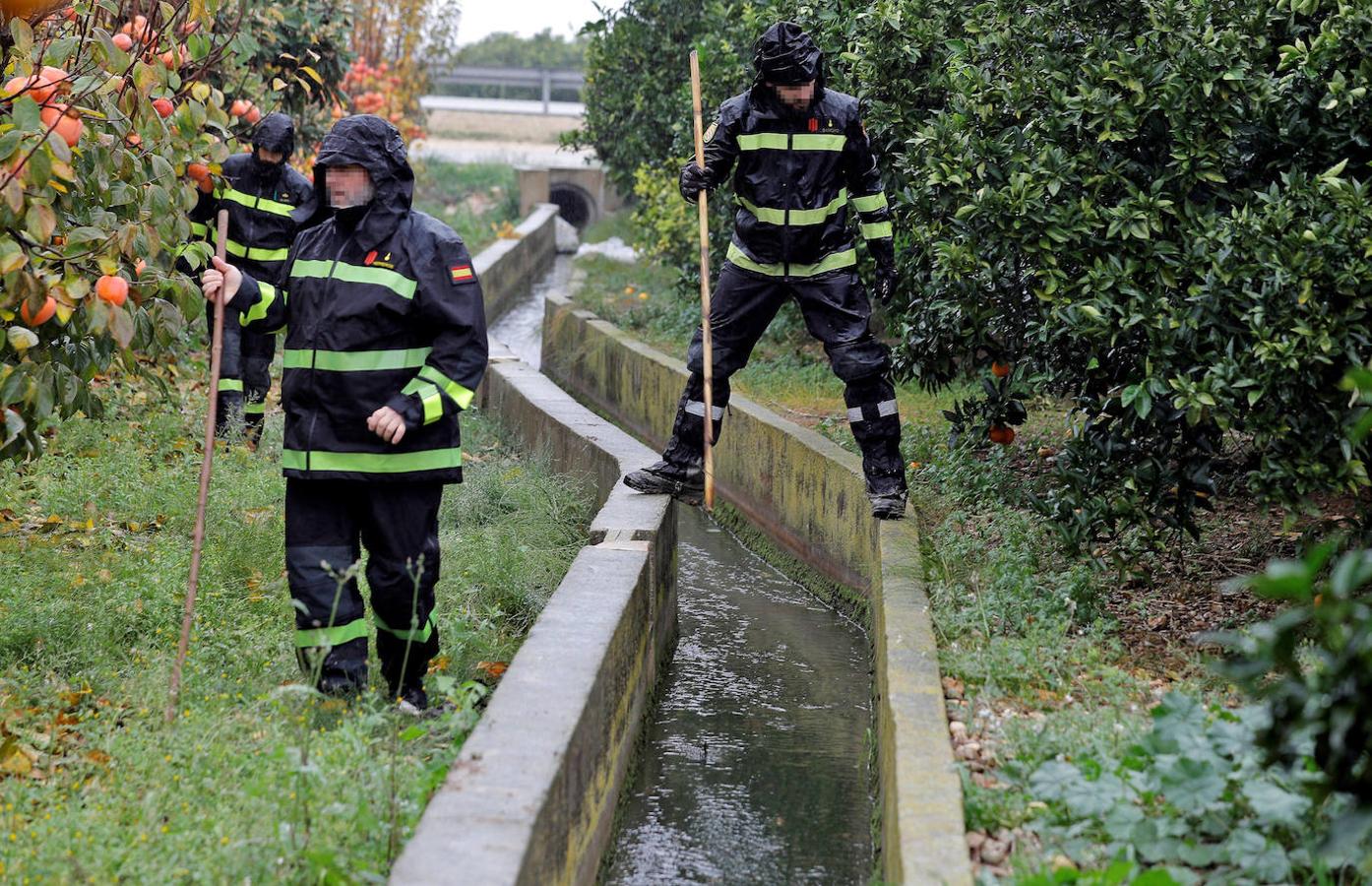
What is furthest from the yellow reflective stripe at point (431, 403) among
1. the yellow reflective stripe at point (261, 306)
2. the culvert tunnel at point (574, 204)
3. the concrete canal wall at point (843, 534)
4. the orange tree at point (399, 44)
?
the culvert tunnel at point (574, 204)

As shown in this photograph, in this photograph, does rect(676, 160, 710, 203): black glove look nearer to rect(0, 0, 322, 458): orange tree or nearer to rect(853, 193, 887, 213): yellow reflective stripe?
rect(853, 193, 887, 213): yellow reflective stripe

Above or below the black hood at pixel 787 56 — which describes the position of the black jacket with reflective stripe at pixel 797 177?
below

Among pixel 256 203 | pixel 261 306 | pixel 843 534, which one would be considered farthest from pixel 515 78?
pixel 261 306

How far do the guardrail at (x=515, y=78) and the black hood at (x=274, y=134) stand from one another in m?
30.9

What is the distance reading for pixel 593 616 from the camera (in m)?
5.24

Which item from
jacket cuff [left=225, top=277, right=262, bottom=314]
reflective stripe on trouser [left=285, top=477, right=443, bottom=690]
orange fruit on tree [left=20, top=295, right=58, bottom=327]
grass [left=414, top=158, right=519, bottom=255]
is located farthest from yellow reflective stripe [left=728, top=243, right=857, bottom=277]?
grass [left=414, top=158, right=519, bottom=255]

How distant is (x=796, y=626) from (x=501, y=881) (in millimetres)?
3982

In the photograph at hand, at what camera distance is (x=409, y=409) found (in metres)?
5.06

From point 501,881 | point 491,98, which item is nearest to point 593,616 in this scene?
point 501,881

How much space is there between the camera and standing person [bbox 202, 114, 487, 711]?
5121 mm

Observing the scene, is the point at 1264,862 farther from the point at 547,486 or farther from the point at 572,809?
the point at 547,486

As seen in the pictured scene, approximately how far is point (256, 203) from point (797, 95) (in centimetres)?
348

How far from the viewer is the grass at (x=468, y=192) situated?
24.1 meters

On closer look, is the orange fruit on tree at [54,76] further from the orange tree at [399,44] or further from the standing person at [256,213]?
the orange tree at [399,44]
